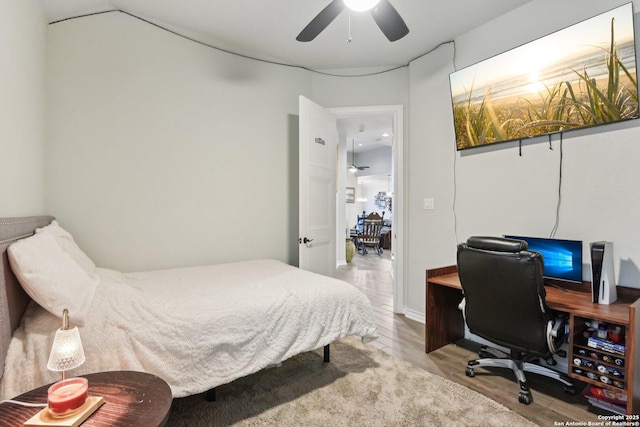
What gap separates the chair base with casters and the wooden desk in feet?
0.88

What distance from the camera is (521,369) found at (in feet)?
6.73

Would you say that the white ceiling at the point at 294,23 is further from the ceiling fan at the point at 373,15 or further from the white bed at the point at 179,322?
the white bed at the point at 179,322

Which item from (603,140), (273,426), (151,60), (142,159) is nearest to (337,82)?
(151,60)

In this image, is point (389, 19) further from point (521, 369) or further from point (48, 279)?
point (521, 369)

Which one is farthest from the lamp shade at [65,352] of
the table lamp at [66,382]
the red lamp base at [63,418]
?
the red lamp base at [63,418]

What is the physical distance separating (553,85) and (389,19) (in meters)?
1.35

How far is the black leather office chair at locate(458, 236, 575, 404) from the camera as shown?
1.79 m

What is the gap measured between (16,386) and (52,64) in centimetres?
230

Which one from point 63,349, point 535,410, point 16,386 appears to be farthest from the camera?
point 535,410

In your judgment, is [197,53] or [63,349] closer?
[63,349]

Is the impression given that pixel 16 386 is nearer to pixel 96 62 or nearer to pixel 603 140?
pixel 96 62

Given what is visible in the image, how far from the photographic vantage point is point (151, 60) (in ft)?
8.88

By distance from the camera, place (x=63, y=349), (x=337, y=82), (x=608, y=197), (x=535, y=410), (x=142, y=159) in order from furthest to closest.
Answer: (x=337, y=82), (x=142, y=159), (x=608, y=197), (x=535, y=410), (x=63, y=349)

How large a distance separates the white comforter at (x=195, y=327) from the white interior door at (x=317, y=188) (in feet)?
3.21
